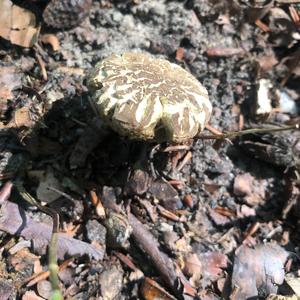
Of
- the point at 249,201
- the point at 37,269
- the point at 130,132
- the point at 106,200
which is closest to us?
the point at 130,132

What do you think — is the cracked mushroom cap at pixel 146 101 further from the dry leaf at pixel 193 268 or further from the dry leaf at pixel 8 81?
the dry leaf at pixel 193 268

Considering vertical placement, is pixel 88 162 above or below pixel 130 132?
below

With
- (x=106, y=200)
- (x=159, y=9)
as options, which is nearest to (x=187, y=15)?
(x=159, y=9)

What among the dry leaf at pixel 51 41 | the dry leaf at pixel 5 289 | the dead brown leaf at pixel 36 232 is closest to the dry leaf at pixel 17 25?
the dry leaf at pixel 51 41

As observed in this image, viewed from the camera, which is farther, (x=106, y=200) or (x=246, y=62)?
(x=246, y=62)

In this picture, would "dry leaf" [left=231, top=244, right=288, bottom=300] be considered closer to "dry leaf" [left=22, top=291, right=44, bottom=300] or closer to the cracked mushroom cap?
the cracked mushroom cap

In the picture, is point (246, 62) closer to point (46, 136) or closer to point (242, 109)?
point (242, 109)

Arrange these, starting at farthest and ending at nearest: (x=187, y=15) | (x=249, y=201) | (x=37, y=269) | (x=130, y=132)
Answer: (x=187, y=15) < (x=249, y=201) < (x=37, y=269) < (x=130, y=132)

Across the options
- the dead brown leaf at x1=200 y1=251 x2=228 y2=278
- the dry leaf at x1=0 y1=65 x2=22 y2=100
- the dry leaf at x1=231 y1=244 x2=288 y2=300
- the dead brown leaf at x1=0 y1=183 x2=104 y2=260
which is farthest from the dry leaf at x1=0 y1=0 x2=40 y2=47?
the dry leaf at x1=231 y1=244 x2=288 y2=300
